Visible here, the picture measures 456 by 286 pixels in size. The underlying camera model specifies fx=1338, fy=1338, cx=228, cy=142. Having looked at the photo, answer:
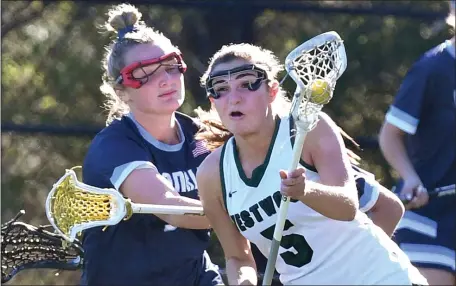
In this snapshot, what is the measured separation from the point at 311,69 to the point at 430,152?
1805 millimetres

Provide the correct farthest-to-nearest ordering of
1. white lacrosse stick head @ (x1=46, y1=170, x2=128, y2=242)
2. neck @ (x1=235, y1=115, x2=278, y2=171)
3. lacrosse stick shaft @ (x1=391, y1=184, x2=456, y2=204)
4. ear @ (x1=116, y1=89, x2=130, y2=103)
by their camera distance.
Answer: lacrosse stick shaft @ (x1=391, y1=184, x2=456, y2=204) < ear @ (x1=116, y1=89, x2=130, y2=103) < white lacrosse stick head @ (x1=46, y1=170, x2=128, y2=242) < neck @ (x1=235, y1=115, x2=278, y2=171)

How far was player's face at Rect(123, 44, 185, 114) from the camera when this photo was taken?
4.98 metres

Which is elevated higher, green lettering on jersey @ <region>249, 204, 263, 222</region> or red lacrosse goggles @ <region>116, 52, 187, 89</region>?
red lacrosse goggles @ <region>116, 52, 187, 89</region>

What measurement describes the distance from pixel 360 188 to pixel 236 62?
2.21 ft

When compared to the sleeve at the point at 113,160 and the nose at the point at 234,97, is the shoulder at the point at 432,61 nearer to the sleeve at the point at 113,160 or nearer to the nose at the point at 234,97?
the sleeve at the point at 113,160

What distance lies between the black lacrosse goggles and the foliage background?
11.4ft

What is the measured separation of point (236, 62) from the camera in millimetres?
4270

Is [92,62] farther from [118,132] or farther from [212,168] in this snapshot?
[212,168]

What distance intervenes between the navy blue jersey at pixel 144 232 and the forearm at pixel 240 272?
0.61 m

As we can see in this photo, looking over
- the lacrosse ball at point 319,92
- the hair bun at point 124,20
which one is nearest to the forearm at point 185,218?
the hair bun at point 124,20

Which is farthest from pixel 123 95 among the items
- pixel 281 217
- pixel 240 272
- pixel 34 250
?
pixel 281 217

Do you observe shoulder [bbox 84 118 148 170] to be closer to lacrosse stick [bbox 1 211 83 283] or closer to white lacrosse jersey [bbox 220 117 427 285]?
lacrosse stick [bbox 1 211 83 283]

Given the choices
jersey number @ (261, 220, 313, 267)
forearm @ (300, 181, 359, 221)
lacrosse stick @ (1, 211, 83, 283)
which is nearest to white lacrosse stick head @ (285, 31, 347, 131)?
forearm @ (300, 181, 359, 221)

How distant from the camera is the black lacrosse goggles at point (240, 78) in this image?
4.23m
